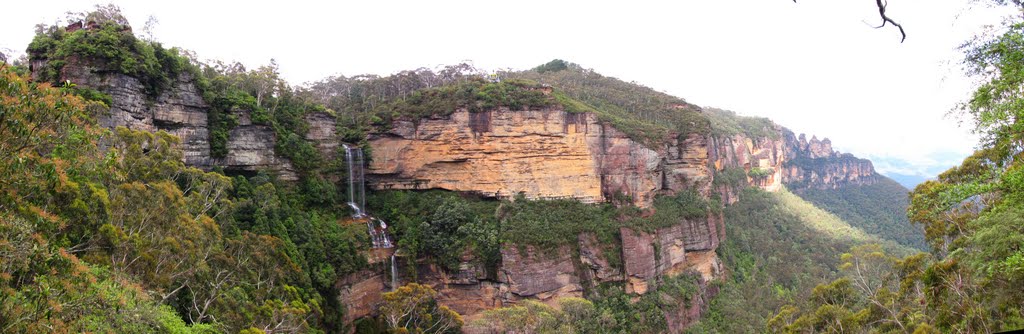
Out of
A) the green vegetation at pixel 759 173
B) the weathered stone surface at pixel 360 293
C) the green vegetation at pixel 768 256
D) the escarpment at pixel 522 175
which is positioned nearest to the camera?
the weathered stone surface at pixel 360 293

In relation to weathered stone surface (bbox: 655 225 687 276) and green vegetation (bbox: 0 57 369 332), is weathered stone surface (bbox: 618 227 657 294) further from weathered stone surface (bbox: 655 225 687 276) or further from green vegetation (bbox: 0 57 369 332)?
green vegetation (bbox: 0 57 369 332)

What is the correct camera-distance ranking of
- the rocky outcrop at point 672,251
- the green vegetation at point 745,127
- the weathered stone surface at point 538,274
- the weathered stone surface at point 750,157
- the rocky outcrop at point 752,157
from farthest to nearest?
the green vegetation at point 745,127 → the rocky outcrop at point 752,157 → the weathered stone surface at point 750,157 → the rocky outcrop at point 672,251 → the weathered stone surface at point 538,274

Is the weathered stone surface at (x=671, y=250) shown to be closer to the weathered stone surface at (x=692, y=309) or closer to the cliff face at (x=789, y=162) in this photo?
the weathered stone surface at (x=692, y=309)

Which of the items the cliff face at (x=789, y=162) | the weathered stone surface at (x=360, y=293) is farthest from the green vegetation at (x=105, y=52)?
the cliff face at (x=789, y=162)

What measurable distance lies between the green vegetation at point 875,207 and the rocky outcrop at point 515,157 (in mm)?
39303

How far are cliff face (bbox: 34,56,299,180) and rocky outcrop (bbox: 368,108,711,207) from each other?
440 cm

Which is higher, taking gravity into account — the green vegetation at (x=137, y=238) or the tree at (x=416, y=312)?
the green vegetation at (x=137, y=238)

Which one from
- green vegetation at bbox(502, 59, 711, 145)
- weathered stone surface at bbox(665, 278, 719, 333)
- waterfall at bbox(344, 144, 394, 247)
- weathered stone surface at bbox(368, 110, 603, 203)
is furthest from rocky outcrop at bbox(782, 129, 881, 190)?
waterfall at bbox(344, 144, 394, 247)

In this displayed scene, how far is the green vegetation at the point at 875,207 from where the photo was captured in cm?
5206

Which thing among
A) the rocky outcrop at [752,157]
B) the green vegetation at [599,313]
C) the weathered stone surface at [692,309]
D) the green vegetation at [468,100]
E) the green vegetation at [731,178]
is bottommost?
the weathered stone surface at [692,309]

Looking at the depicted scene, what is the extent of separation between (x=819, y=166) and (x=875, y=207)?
9066 mm

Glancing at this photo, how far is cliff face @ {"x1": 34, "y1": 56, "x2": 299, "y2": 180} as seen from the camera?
1658cm

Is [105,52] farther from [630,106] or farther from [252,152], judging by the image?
[630,106]

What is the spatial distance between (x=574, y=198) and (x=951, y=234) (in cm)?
1713
